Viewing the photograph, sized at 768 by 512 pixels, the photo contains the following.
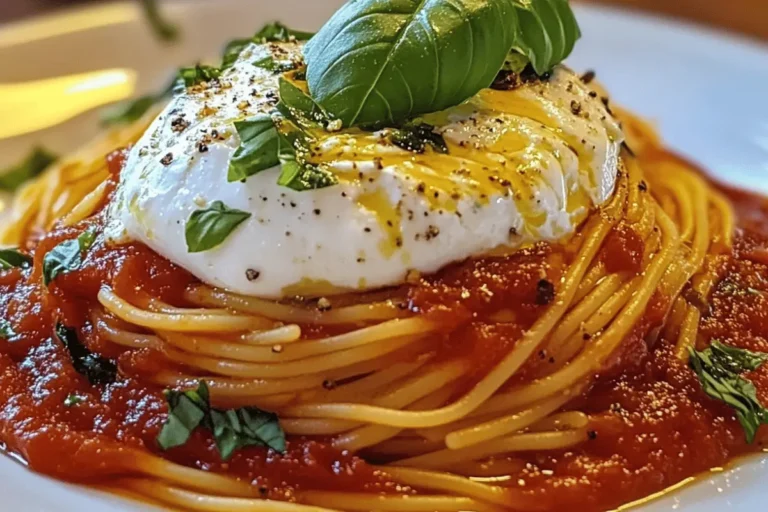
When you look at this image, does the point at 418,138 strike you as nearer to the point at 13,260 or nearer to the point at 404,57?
the point at 404,57

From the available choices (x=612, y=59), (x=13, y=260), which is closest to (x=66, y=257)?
(x=13, y=260)

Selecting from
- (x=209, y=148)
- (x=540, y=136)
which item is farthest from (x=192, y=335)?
(x=540, y=136)

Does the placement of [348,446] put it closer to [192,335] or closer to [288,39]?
[192,335]

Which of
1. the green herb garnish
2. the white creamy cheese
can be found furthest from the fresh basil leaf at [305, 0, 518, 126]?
the white creamy cheese

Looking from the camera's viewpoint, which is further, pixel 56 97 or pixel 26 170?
pixel 56 97

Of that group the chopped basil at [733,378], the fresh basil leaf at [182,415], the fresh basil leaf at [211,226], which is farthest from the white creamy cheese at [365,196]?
the chopped basil at [733,378]

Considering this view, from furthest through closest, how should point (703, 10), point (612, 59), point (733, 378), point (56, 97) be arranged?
1. point (703, 10)
2. point (612, 59)
3. point (56, 97)
4. point (733, 378)

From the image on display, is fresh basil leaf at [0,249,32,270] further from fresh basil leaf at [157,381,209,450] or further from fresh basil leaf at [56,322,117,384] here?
fresh basil leaf at [157,381,209,450]
